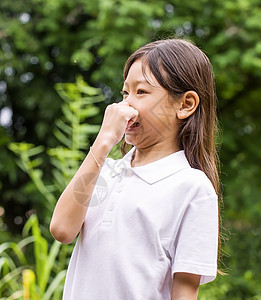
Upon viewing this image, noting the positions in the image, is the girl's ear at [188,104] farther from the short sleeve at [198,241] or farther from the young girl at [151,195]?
the short sleeve at [198,241]

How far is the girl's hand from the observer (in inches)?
Result: 49.3

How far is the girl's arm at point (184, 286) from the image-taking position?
116 centimetres

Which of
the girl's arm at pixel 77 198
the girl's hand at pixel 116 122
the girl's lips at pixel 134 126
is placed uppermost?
the girl's hand at pixel 116 122

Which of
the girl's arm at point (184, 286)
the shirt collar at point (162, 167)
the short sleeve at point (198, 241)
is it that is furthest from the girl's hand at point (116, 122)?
the girl's arm at point (184, 286)

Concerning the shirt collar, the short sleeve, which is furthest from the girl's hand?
the short sleeve

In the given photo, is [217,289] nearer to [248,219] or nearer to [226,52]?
[248,219]

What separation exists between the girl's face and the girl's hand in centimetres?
3

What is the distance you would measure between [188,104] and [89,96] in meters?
3.47

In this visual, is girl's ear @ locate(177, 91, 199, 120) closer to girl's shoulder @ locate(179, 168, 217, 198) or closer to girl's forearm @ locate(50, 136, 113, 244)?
girl's shoulder @ locate(179, 168, 217, 198)

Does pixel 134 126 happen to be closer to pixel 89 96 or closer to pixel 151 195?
pixel 151 195

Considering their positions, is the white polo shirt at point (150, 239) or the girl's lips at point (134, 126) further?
the girl's lips at point (134, 126)

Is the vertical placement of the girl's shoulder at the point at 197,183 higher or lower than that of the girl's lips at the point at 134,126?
lower

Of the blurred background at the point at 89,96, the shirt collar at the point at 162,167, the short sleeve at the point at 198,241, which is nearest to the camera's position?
the short sleeve at the point at 198,241

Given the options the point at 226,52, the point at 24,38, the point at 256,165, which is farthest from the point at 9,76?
the point at 256,165
